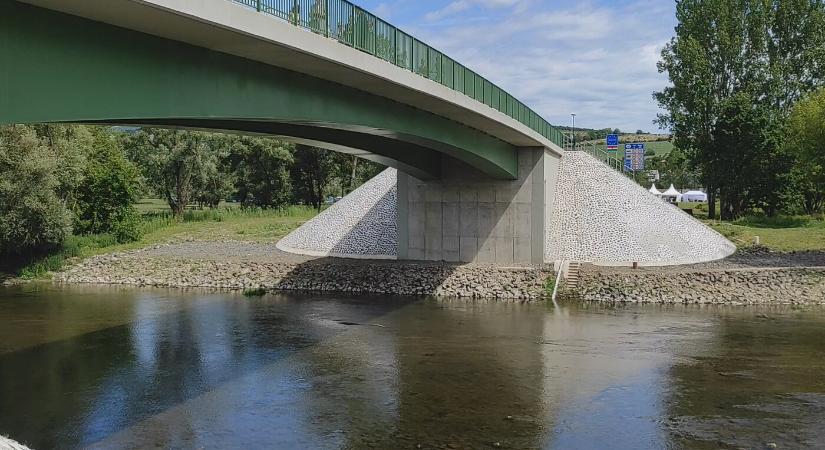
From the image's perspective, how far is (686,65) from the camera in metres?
62.6

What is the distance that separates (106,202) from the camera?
50719 mm

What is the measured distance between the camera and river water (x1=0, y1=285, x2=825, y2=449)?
16156 mm

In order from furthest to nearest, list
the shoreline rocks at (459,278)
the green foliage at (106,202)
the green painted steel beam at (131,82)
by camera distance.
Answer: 1. the green foliage at (106,202)
2. the shoreline rocks at (459,278)
3. the green painted steel beam at (131,82)

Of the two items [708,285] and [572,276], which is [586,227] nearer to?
[572,276]

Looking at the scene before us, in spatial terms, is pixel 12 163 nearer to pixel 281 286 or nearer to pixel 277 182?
pixel 281 286

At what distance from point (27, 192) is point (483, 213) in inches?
900

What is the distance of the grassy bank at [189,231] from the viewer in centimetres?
4262

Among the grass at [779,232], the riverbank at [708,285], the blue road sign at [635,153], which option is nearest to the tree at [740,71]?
the grass at [779,232]

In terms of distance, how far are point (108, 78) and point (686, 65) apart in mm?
57751

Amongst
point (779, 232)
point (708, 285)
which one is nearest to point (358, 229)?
point (708, 285)

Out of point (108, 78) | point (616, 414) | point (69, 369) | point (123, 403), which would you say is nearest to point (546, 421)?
point (616, 414)

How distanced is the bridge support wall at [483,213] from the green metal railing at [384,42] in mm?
5574

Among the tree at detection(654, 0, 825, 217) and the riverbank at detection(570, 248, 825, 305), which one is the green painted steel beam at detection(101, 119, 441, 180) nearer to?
the riverbank at detection(570, 248, 825, 305)

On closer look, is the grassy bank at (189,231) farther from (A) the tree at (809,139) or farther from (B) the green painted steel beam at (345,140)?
(A) the tree at (809,139)
